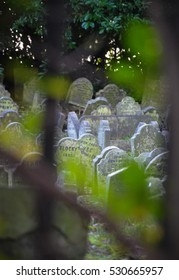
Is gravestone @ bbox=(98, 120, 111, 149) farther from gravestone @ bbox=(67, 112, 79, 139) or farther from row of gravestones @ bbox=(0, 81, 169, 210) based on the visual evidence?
gravestone @ bbox=(67, 112, 79, 139)

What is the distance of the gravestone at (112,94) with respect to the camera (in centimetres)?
935

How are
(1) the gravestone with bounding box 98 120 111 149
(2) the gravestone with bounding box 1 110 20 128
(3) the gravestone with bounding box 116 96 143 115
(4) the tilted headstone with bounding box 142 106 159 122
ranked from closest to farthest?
(1) the gravestone with bounding box 98 120 111 149, (2) the gravestone with bounding box 1 110 20 128, (4) the tilted headstone with bounding box 142 106 159 122, (3) the gravestone with bounding box 116 96 143 115

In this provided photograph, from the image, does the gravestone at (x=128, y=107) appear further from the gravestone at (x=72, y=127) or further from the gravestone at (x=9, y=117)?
the gravestone at (x=9, y=117)

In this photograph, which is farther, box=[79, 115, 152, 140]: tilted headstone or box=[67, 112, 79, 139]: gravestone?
box=[79, 115, 152, 140]: tilted headstone

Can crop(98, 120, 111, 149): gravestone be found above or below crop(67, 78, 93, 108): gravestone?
below

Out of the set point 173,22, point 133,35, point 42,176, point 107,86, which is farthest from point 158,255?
point 107,86

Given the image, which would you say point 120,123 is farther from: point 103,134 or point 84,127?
point 103,134

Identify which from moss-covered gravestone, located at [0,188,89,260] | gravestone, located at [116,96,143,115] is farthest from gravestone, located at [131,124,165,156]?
moss-covered gravestone, located at [0,188,89,260]

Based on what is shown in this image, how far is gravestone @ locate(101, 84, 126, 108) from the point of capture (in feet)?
30.7

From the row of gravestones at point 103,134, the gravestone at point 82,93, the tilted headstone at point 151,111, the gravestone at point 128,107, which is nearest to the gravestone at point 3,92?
the gravestone at point 82,93

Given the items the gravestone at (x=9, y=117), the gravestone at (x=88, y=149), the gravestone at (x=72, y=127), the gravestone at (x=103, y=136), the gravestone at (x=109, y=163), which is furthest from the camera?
the gravestone at (x=72, y=127)

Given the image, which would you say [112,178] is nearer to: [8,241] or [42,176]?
[8,241]

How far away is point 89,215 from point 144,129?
5.51 metres

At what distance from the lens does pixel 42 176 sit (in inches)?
25.9
